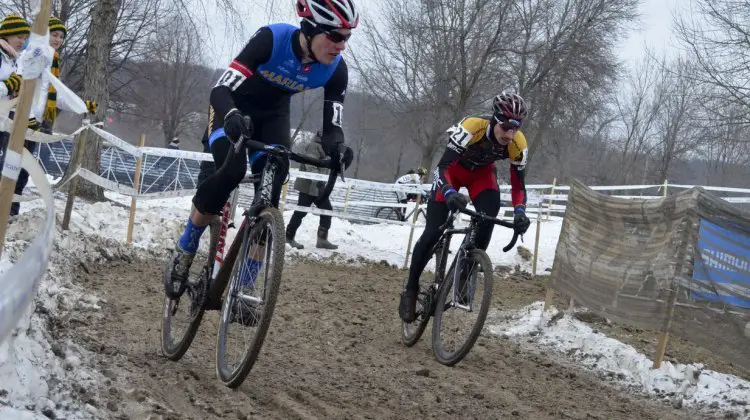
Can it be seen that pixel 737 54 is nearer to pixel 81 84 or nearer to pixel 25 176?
pixel 25 176

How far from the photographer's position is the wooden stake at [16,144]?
8.55 feet

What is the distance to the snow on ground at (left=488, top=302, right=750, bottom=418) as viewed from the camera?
5910 millimetres

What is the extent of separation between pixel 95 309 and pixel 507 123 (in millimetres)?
3567

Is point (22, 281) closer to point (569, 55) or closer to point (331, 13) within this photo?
point (331, 13)

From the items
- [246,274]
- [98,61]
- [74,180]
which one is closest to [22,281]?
[246,274]

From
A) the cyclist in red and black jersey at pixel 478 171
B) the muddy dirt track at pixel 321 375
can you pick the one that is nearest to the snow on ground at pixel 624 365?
the muddy dirt track at pixel 321 375

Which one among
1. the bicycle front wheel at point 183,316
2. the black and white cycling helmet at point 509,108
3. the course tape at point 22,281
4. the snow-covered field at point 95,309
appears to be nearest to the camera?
the course tape at point 22,281

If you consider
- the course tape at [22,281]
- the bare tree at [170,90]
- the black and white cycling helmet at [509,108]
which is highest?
the bare tree at [170,90]

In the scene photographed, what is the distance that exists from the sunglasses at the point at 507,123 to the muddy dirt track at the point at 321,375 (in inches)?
76.8

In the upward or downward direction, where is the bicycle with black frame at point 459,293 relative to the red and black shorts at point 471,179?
downward

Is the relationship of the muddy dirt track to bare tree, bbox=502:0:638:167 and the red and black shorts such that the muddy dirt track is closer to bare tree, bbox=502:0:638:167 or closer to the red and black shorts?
the red and black shorts

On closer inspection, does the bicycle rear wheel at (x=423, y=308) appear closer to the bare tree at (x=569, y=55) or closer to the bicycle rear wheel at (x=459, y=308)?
the bicycle rear wheel at (x=459, y=308)

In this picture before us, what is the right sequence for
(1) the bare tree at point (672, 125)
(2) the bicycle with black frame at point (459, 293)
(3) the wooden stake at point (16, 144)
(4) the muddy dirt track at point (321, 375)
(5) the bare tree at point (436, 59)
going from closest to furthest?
(3) the wooden stake at point (16, 144) → (4) the muddy dirt track at point (321, 375) → (2) the bicycle with black frame at point (459, 293) → (5) the bare tree at point (436, 59) → (1) the bare tree at point (672, 125)

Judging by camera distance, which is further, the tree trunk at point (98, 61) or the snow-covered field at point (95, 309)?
the tree trunk at point (98, 61)
